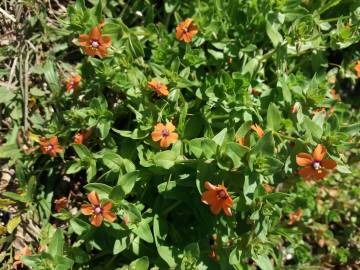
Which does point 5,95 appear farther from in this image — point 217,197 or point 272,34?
point 272,34

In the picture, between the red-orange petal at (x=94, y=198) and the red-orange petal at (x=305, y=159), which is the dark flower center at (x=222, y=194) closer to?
the red-orange petal at (x=305, y=159)

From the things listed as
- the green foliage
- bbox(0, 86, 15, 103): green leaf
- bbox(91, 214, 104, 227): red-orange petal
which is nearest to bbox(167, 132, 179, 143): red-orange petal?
the green foliage

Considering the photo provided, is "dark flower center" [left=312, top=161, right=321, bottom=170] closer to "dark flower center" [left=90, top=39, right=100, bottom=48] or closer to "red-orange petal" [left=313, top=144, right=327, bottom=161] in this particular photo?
"red-orange petal" [left=313, top=144, right=327, bottom=161]

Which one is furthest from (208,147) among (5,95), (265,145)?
(5,95)

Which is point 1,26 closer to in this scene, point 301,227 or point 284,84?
point 284,84

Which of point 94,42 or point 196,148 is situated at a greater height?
point 94,42

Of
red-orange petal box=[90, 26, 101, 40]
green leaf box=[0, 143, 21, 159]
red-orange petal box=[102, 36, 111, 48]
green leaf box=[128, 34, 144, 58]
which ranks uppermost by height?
red-orange petal box=[90, 26, 101, 40]
